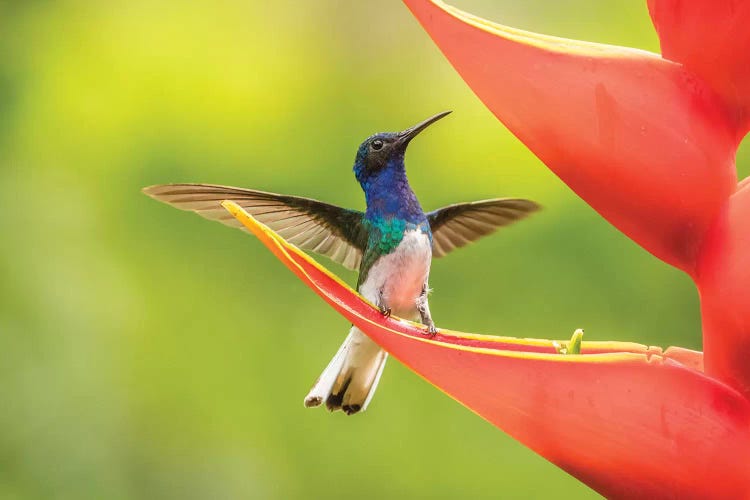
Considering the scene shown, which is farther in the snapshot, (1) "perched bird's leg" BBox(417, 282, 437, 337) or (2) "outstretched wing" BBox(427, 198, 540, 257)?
(2) "outstretched wing" BBox(427, 198, 540, 257)

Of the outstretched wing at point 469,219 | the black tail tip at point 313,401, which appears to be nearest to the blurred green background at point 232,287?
the outstretched wing at point 469,219

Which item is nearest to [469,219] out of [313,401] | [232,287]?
[313,401]

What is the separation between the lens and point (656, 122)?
1.64 ft

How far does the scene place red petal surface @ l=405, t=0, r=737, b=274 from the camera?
1.64ft

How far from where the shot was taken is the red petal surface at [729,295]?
49 centimetres

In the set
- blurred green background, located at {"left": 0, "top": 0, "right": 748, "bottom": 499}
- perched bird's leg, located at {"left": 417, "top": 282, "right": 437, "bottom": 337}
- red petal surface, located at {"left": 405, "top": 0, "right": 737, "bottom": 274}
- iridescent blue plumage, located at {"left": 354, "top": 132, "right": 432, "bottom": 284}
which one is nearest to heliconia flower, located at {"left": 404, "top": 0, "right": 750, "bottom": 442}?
red petal surface, located at {"left": 405, "top": 0, "right": 737, "bottom": 274}

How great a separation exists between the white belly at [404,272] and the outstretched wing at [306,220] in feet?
0.31

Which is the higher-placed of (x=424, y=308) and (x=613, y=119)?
(x=613, y=119)

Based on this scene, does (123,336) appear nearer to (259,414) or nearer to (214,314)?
(214,314)

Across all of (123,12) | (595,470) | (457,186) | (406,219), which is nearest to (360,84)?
(457,186)

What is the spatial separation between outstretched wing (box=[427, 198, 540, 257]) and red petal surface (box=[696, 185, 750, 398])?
631mm

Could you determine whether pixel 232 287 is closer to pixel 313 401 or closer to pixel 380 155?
pixel 380 155

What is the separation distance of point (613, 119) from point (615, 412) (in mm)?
137

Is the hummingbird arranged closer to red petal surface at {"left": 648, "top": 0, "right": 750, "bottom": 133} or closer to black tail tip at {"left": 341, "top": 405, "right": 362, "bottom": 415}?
black tail tip at {"left": 341, "top": 405, "right": 362, "bottom": 415}
